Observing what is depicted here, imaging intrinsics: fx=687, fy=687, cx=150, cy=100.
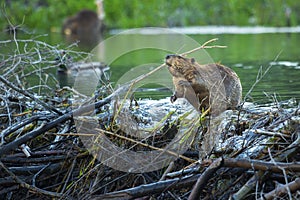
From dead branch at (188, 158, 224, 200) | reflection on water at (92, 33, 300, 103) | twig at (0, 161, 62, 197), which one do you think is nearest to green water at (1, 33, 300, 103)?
reflection on water at (92, 33, 300, 103)

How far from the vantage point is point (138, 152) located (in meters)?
3.46

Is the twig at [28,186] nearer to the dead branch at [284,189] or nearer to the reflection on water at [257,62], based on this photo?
the dead branch at [284,189]

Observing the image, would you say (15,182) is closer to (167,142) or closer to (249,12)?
(167,142)

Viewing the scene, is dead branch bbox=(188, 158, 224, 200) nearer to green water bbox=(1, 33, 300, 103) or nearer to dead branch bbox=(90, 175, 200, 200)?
dead branch bbox=(90, 175, 200, 200)

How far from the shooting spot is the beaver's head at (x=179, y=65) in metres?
3.89

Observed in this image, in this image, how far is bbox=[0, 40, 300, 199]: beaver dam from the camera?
310 cm

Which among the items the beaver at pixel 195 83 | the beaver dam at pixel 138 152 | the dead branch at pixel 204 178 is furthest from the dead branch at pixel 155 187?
the beaver at pixel 195 83

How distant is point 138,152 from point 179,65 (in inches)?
27.4

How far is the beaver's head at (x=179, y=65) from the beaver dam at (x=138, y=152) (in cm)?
24

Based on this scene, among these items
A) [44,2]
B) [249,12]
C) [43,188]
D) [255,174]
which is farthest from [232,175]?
[44,2]

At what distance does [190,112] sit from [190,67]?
0.35 m

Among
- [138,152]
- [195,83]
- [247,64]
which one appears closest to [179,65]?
[195,83]

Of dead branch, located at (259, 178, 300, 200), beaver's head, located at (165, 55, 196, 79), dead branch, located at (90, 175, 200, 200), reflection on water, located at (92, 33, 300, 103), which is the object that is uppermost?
beaver's head, located at (165, 55, 196, 79)

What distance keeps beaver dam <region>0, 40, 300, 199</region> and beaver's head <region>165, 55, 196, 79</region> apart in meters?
0.24
